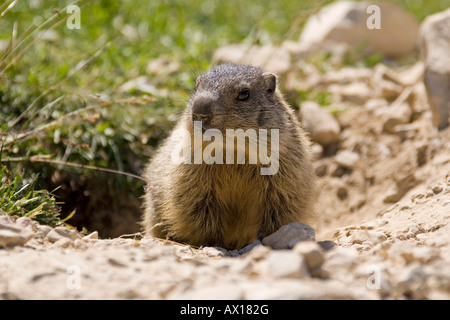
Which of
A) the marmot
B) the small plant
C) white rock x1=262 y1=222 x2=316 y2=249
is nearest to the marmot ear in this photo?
the marmot

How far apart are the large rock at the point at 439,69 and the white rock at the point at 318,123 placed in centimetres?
124

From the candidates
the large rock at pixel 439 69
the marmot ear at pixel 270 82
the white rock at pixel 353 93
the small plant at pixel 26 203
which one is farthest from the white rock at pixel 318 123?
the small plant at pixel 26 203

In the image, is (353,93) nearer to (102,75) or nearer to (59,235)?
(102,75)

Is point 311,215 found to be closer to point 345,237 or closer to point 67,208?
point 345,237

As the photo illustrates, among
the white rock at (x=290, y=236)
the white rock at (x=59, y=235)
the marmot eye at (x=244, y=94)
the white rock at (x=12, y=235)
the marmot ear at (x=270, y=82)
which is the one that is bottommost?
the white rock at (x=290, y=236)

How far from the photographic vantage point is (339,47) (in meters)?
8.05

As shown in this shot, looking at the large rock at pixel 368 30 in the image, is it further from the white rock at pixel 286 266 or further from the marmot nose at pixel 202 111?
the white rock at pixel 286 266

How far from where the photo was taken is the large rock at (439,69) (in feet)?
18.3

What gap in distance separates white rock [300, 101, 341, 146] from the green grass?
0.34 meters

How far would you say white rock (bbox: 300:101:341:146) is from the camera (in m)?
6.62

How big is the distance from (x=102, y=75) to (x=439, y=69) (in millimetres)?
3576

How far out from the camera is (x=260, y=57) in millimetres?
7246

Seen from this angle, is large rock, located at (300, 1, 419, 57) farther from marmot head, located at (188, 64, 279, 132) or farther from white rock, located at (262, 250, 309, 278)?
white rock, located at (262, 250, 309, 278)

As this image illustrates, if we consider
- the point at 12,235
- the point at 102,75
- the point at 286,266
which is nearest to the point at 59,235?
the point at 12,235
